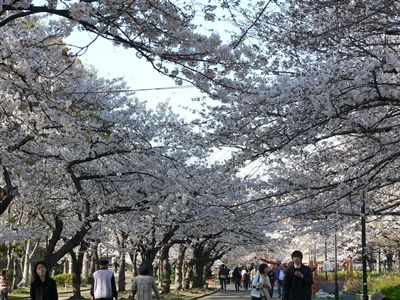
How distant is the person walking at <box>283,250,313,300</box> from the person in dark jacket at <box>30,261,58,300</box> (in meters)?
3.64

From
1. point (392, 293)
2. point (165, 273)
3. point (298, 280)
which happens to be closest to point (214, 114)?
point (298, 280)

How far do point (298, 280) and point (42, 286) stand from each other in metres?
3.89

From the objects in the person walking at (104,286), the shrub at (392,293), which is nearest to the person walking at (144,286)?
the person walking at (104,286)

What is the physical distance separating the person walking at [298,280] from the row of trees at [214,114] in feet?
4.38

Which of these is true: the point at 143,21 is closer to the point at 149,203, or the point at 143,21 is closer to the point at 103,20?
the point at 103,20

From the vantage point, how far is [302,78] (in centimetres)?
864

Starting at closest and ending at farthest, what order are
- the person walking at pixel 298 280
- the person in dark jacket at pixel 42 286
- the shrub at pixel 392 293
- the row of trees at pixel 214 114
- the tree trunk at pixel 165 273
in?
the row of trees at pixel 214 114 < the person in dark jacket at pixel 42 286 < the person walking at pixel 298 280 < the shrub at pixel 392 293 < the tree trunk at pixel 165 273

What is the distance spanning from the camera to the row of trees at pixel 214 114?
7.10m

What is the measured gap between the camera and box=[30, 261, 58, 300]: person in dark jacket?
9.46 metres

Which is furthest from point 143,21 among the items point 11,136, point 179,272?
point 179,272

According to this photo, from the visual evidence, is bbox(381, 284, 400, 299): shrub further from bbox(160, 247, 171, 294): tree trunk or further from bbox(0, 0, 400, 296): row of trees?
bbox(160, 247, 171, 294): tree trunk

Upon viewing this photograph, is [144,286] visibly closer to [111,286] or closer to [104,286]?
[111,286]

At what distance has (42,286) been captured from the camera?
9.52 m

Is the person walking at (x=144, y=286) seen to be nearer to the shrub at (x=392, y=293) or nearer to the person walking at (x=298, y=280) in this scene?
the person walking at (x=298, y=280)
